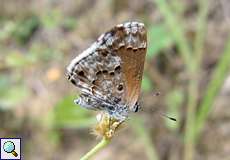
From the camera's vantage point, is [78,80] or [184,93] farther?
[184,93]

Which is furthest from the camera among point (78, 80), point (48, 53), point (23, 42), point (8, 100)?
point (23, 42)

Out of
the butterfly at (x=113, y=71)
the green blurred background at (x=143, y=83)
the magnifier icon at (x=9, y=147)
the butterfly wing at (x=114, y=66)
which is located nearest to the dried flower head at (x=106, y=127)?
the butterfly at (x=113, y=71)

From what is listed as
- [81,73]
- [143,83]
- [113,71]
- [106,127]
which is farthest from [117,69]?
[143,83]

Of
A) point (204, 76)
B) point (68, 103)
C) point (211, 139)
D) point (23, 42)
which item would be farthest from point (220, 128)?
point (23, 42)

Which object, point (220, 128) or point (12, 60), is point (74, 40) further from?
point (220, 128)

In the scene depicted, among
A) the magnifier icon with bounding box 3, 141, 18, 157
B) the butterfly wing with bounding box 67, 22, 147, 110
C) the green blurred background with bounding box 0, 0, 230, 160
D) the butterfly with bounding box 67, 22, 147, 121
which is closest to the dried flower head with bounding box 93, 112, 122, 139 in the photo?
the butterfly with bounding box 67, 22, 147, 121

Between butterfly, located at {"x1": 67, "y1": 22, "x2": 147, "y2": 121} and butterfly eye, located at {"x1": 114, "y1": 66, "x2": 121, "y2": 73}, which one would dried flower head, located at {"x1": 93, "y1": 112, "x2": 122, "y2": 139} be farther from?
butterfly eye, located at {"x1": 114, "y1": 66, "x2": 121, "y2": 73}

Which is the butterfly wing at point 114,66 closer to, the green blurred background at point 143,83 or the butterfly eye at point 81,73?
the butterfly eye at point 81,73
